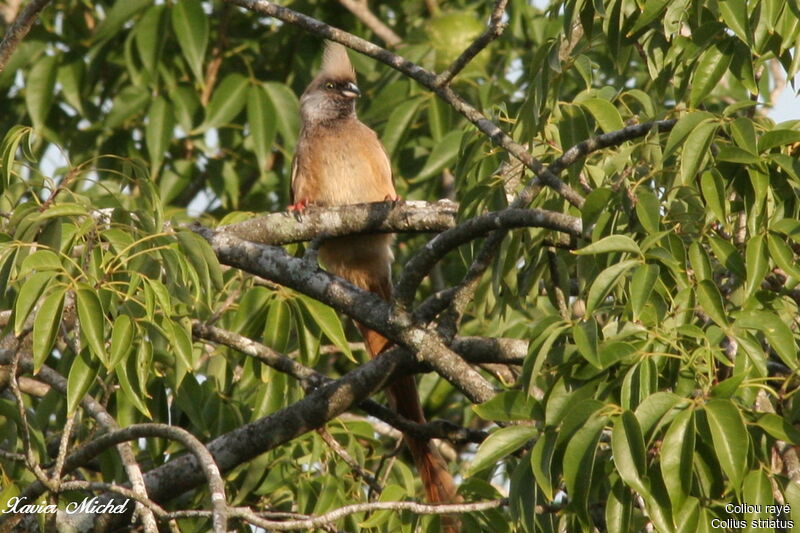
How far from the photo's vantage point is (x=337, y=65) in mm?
5523

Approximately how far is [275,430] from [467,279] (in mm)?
805

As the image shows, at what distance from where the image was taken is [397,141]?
5.02 m

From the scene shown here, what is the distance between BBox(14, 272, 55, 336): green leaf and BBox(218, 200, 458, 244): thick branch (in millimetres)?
1374

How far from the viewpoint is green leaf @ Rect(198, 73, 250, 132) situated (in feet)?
16.5

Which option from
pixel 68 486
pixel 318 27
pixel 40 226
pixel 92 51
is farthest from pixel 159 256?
pixel 92 51

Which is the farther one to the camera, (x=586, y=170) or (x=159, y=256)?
(x=586, y=170)

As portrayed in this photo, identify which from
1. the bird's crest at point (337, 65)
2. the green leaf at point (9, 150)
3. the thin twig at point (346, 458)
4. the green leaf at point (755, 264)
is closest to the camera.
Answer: the green leaf at point (755, 264)

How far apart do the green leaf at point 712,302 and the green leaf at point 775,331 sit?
0.15 ft

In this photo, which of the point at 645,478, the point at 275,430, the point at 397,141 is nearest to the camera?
the point at 645,478

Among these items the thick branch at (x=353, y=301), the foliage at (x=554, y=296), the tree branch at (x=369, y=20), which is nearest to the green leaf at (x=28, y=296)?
the foliage at (x=554, y=296)

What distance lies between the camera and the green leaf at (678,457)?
1874 millimetres

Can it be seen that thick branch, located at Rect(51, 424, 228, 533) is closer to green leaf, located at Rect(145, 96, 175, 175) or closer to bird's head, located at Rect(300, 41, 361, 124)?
green leaf, located at Rect(145, 96, 175, 175)

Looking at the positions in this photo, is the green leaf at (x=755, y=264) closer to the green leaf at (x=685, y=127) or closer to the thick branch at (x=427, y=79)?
the green leaf at (x=685, y=127)

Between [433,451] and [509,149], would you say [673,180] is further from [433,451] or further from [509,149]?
[433,451]
